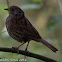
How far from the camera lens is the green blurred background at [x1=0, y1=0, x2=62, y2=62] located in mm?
1583

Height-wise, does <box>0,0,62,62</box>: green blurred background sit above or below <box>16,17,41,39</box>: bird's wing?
below

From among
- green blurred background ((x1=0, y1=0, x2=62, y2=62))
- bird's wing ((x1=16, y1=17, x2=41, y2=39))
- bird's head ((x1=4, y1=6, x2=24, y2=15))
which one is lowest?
green blurred background ((x1=0, y1=0, x2=62, y2=62))

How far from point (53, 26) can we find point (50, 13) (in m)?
0.67

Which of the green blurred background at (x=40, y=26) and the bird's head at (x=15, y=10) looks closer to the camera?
the bird's head at (x=15, y=10)

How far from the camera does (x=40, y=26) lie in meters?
2.26

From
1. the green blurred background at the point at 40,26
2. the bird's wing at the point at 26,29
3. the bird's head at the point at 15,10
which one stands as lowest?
the green blurred background at the point at 40,26

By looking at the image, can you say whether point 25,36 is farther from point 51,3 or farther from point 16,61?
point 51,3

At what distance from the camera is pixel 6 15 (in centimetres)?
166

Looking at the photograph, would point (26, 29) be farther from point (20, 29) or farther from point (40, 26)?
point (40, 26)

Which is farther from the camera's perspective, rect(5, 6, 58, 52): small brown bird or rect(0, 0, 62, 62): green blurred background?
rect(0, 0, 62, 62): green blurred background

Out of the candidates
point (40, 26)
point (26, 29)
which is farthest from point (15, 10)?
point (40, 26)

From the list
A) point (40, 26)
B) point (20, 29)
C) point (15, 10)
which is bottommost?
point (40, 26)

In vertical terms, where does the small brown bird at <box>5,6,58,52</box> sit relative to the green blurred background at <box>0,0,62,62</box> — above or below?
above

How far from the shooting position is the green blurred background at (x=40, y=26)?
158 centimetres
